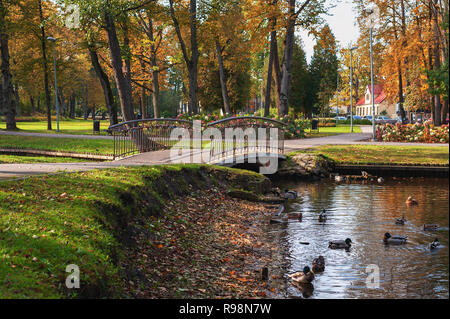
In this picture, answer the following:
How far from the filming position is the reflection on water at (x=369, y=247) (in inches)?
253

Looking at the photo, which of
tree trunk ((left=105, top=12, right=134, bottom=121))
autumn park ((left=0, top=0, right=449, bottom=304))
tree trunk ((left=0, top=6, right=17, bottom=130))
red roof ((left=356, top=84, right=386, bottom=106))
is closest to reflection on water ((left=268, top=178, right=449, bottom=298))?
autumn park ((left=0, top=0, right=449, bottom=304))

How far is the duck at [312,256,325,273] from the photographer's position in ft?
26.4

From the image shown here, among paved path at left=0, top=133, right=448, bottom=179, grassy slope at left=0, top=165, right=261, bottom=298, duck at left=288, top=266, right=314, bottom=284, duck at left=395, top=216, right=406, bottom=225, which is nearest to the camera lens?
grassy slope at left=0, top=165, right=261, bottom=298

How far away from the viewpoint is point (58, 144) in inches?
911

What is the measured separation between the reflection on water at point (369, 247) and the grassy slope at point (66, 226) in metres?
2.80

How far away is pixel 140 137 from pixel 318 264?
1245cm

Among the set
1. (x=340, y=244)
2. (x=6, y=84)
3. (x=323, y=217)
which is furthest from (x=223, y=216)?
(x=6, y=84)

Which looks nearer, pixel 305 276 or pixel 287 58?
pixel 305 276

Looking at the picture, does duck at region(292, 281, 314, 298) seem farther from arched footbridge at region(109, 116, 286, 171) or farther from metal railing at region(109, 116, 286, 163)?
metal railing at region(109, 116, 286, 163)

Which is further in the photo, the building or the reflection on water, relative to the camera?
Result: the building

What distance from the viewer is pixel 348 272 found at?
7.90 meters

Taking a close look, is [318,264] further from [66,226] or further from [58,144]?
[58,144]

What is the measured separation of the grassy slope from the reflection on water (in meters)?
2.80

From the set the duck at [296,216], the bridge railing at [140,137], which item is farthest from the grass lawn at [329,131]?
the duck at [296,216]
